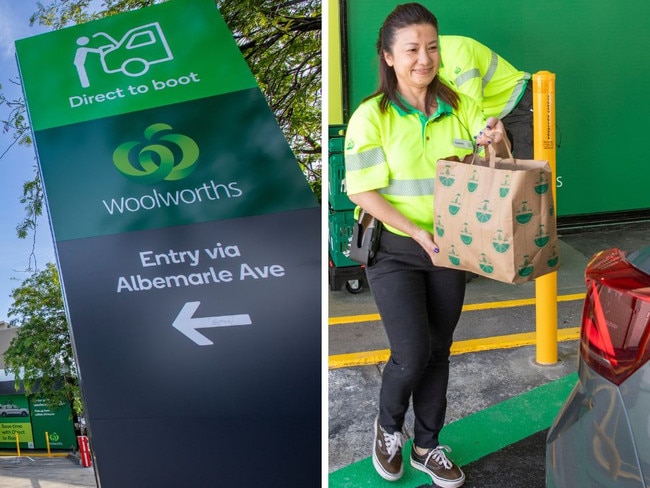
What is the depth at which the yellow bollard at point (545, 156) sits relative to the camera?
3.18 metres

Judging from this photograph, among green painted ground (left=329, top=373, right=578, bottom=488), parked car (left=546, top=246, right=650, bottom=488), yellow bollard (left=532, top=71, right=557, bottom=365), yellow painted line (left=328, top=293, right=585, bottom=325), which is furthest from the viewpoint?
yellow painted line (left=328, top=293, right=585, bottom=325)

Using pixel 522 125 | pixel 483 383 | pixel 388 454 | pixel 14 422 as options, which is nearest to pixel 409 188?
pixel 388 454

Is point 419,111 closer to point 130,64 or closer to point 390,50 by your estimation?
point 390,50

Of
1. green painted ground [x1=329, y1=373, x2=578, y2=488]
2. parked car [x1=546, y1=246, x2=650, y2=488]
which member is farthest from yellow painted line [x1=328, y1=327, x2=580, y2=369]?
parked car [x1=546, y1=246, x2=650, y2=488]

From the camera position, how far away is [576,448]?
1.60 m

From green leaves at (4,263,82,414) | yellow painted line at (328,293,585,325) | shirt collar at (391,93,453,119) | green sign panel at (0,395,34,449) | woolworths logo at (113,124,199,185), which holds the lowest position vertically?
green sign panel at (0,395,34,449)

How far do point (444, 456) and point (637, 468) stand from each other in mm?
1219

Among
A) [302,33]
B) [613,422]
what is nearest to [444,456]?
[613,422]

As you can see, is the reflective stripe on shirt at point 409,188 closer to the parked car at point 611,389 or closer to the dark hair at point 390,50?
the dark hair at point 390,50

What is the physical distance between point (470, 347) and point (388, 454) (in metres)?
1.31

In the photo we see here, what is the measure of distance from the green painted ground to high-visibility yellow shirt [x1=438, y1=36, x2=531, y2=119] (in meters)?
1.72

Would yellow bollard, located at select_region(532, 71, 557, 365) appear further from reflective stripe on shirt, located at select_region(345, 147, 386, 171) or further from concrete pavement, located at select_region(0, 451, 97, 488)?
concrete pavement, located at select_region(0, 451, 97, 488)

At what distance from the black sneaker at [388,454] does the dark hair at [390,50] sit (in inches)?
47.7

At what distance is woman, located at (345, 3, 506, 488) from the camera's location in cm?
218
